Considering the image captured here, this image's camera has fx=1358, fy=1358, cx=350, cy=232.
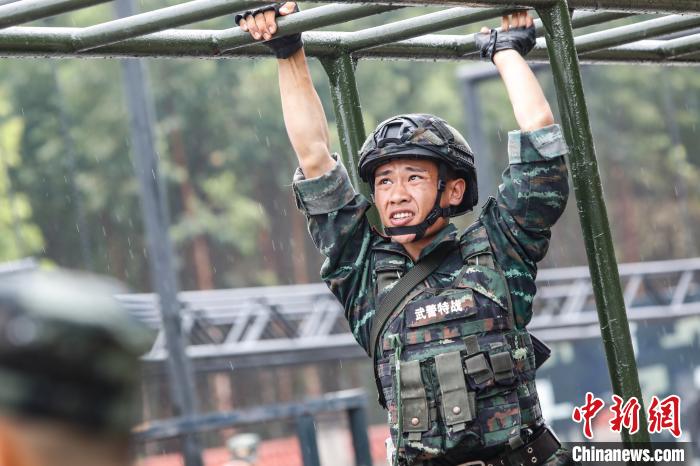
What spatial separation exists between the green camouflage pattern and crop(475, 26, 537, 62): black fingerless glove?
269cm

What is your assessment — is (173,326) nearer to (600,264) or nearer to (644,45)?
(644,45)

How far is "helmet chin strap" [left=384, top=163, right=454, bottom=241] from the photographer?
3.74 m

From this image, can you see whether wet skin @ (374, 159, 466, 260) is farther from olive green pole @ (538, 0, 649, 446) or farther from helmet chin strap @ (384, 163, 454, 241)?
olive green pole @ (538, 0, 649, 446)

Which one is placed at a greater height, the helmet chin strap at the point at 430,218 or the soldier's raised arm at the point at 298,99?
the soldier's raised arm at the point at 298,99

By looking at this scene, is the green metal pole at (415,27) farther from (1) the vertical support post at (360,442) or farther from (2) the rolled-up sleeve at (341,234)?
(1) the vertical support post at (360,442)

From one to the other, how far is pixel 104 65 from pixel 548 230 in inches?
1011

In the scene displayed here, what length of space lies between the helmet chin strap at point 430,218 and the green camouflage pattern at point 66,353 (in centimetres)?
243

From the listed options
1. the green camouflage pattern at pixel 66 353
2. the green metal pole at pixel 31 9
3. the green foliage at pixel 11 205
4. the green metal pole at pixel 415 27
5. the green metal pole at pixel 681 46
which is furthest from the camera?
the green foliage at pixel 11 205

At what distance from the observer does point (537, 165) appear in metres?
3.67

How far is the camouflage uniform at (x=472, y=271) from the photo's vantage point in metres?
3.61

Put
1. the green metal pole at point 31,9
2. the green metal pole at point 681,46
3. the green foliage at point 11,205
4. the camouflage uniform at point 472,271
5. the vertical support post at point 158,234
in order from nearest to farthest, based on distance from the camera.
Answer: the green metal pole at point 31,9, the camouflage uniform at point 472,271, the green metal pole at point 681,46, the vertical support post at point 158,234, the green foliage at point 11,205

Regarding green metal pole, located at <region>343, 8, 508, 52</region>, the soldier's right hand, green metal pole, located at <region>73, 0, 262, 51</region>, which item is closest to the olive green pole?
green metal pole, located at <region>343, 8, 508, 52</region>

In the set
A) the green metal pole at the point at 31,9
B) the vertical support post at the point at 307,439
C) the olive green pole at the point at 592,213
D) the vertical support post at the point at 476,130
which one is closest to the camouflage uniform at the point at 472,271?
the olive green pole at the point at 592,213

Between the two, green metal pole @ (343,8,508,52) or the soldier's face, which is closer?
the soldier's face
